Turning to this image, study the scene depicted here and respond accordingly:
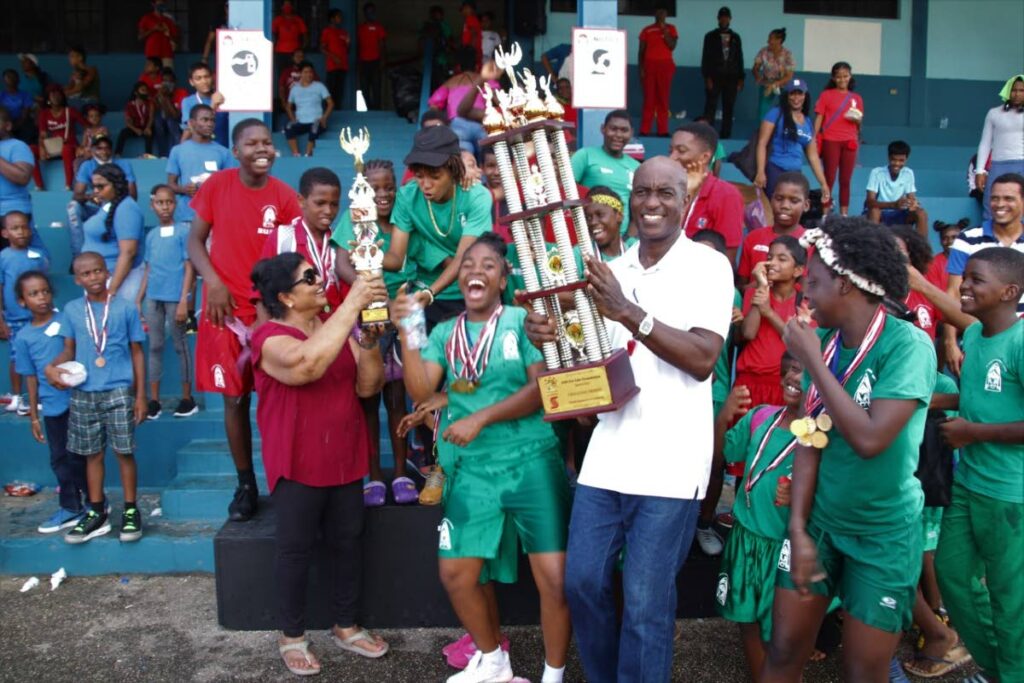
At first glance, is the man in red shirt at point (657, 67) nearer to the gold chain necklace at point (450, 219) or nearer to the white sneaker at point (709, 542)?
the gold chain necklace at point (450, 219)

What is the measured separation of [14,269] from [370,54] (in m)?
7.08

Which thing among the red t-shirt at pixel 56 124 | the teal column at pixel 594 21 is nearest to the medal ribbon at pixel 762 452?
the teal column at pixel 594 21

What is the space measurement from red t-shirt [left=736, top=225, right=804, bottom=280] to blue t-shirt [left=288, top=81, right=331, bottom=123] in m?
7.76

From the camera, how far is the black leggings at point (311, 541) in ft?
14.0

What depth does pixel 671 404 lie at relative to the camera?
330 centimetres

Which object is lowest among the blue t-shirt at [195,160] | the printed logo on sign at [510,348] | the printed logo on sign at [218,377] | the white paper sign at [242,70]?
the printed logo on sign at [218,377]

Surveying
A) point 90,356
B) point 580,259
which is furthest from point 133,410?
point 580,259

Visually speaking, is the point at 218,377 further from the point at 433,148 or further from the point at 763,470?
the point at 763,470

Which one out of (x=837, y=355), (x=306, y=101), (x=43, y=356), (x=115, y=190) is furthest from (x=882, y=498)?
(x=306, y=101)

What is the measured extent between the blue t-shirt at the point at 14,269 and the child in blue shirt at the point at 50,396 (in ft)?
5.50

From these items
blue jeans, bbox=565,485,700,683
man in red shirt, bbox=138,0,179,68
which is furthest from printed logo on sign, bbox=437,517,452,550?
man in red shirt, bbox=138,0,179,68

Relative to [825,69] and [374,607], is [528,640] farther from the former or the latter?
[825,69]

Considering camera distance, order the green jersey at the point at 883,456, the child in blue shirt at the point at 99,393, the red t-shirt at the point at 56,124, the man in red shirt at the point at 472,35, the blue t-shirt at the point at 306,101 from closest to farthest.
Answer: the green jersey at the point at 883,456
the child in blue shirt at the point at 99,393
the red t-shirt at the point at 56,124
the blue t-shirt at the point at 306,101
the man in red shirt at the point at 472,35

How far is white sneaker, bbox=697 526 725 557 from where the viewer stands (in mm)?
4566
